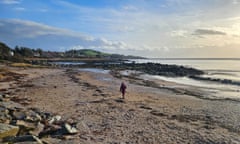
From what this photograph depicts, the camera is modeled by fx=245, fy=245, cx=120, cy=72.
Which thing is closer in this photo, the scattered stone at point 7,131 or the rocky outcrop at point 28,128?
the rocky outcrop at point 28,128

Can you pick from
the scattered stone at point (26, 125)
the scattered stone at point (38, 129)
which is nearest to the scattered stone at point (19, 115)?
the scattered stone at point (26, 125)

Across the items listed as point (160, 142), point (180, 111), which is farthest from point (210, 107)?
point (160, 142)

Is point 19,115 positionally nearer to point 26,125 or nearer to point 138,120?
point 26,125

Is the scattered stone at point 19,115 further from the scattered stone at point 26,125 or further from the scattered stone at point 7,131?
the scattered stone at point 7,131

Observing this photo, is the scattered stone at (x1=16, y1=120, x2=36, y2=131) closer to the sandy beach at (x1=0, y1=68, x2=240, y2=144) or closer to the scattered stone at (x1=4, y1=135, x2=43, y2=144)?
the sandy beach at (x1=0, y1=68, x2=240, y2=144)

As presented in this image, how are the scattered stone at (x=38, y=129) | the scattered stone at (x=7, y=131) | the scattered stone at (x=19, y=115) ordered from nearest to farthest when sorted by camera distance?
the scattered stone at (x=7, y=131), the scattered stone at (x=38, y=129), the scattered stone at (x=19, y=115)

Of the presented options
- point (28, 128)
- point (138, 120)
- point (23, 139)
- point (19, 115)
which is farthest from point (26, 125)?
point (138, 120)

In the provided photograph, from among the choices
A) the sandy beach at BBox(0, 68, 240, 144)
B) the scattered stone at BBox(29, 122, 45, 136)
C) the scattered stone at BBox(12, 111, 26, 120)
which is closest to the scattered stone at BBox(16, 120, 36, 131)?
the scattered stone at BBox(29, 122, 45, 136)

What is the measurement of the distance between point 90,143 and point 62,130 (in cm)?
156

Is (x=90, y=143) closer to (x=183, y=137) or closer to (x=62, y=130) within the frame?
(x=62, y=130)

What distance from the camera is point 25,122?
38.5 feet

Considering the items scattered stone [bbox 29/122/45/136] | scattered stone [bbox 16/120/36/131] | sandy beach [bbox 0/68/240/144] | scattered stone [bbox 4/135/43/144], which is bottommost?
sandy beach [bbox 0/68/240/144]

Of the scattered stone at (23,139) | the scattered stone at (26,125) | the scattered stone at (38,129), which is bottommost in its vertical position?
the scattered stone at (38,129)

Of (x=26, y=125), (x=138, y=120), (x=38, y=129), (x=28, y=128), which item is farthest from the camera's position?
(x=138, y=120)
